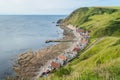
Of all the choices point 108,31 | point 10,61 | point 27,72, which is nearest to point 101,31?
point 108,31

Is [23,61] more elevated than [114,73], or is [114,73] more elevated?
[114,73]

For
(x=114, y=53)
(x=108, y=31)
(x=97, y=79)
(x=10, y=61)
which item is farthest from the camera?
(x=108, y=31)

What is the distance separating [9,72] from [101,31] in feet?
A: 298

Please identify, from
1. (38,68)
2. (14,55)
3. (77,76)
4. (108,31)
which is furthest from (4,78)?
(108,31)

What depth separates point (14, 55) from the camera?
122438 mm

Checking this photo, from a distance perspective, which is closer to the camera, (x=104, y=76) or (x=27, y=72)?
(x=104, y=76)

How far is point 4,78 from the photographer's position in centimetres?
8094

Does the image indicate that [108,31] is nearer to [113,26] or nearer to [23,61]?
[113,26]

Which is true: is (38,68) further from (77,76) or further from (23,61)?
(77,76)

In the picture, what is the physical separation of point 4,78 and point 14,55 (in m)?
42.0

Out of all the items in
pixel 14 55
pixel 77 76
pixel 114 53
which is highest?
pixel 77 76

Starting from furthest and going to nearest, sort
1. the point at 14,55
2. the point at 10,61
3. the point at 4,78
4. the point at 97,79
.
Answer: the point at 14,55, the point at 10,61, the point at 4,78, the point at 97,79

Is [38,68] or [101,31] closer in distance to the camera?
[38,68]

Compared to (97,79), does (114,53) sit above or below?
below
